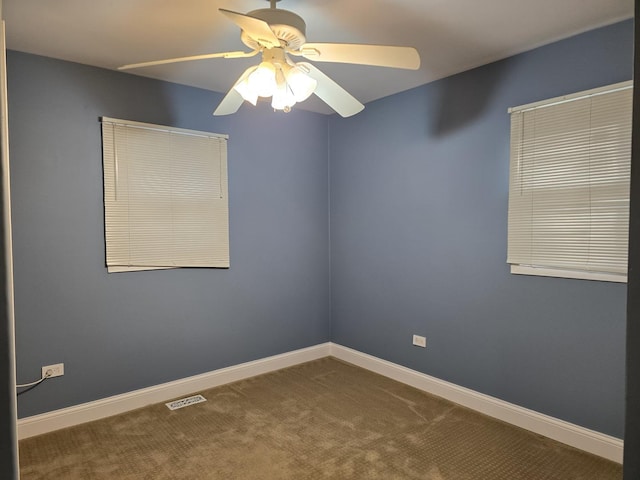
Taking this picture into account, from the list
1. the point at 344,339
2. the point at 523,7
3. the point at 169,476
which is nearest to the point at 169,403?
the point at 169,476

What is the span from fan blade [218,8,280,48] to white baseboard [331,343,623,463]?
273 cm

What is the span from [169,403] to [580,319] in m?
2.95

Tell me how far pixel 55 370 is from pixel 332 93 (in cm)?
257

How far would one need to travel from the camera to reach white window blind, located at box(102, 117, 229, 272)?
2.93 m

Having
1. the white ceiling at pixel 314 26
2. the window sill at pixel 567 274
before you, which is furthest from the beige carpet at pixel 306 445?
Answer: the white ceiling at pixel 314 26

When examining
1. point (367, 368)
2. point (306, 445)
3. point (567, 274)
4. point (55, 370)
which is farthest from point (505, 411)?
point (55, 370)

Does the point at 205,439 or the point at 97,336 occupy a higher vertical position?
the point at 97,336

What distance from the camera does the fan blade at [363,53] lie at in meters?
1.82

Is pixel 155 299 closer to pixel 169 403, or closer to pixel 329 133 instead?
pixel 169 403

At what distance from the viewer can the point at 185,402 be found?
315 centimetres

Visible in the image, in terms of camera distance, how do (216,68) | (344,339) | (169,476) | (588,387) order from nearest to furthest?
1. (169,476)
2. (588,387)
3. (216,68)
4. (344,339)

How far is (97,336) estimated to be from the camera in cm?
290

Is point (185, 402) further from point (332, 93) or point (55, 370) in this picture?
point (332, 93)

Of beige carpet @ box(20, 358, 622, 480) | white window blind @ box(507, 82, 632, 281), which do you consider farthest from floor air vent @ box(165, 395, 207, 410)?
white window blind @ box(507, 82, 632, 281)
